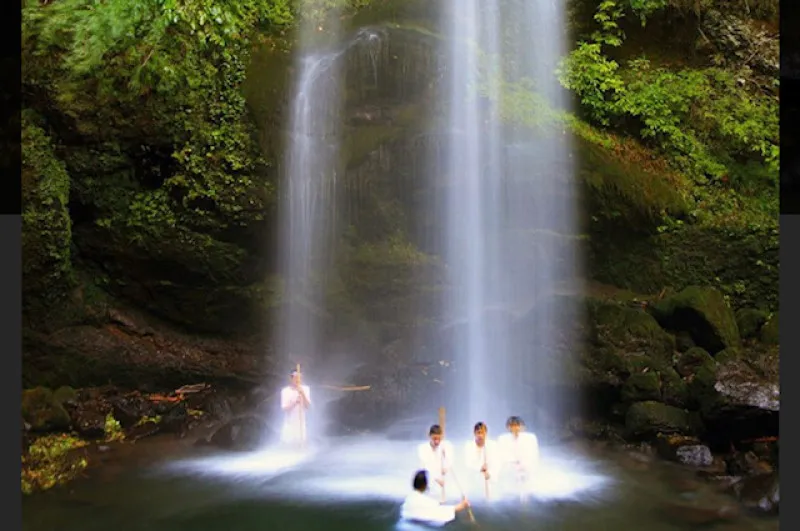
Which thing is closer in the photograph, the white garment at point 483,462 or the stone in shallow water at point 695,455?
the white garment at point 483,462

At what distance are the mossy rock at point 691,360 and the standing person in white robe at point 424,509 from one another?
517 cm

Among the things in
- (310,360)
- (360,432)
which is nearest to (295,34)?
(310,360)

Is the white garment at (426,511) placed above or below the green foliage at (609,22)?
below

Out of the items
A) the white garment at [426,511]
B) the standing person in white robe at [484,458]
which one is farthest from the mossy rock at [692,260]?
the white garment at [426,511]

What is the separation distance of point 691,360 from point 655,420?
152 centimetres

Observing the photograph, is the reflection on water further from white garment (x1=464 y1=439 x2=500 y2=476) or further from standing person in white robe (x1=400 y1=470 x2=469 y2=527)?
standing person in white robe (x1=400 y1=470 x2=469 y2=527)

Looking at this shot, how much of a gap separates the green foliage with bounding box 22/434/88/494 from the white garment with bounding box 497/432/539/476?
4.50m

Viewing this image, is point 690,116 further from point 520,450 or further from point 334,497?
point 334,497

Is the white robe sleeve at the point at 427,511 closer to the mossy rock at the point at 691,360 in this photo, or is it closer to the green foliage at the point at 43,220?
the mossy rock at the point at 691,360

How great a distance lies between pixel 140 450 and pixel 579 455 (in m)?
5.40

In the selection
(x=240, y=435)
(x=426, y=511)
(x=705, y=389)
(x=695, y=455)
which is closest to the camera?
(x=426, y=511)

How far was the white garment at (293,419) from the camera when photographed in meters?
8.21

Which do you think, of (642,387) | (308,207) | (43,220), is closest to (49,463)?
(43,220)

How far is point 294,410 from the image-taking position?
834 centimetres
